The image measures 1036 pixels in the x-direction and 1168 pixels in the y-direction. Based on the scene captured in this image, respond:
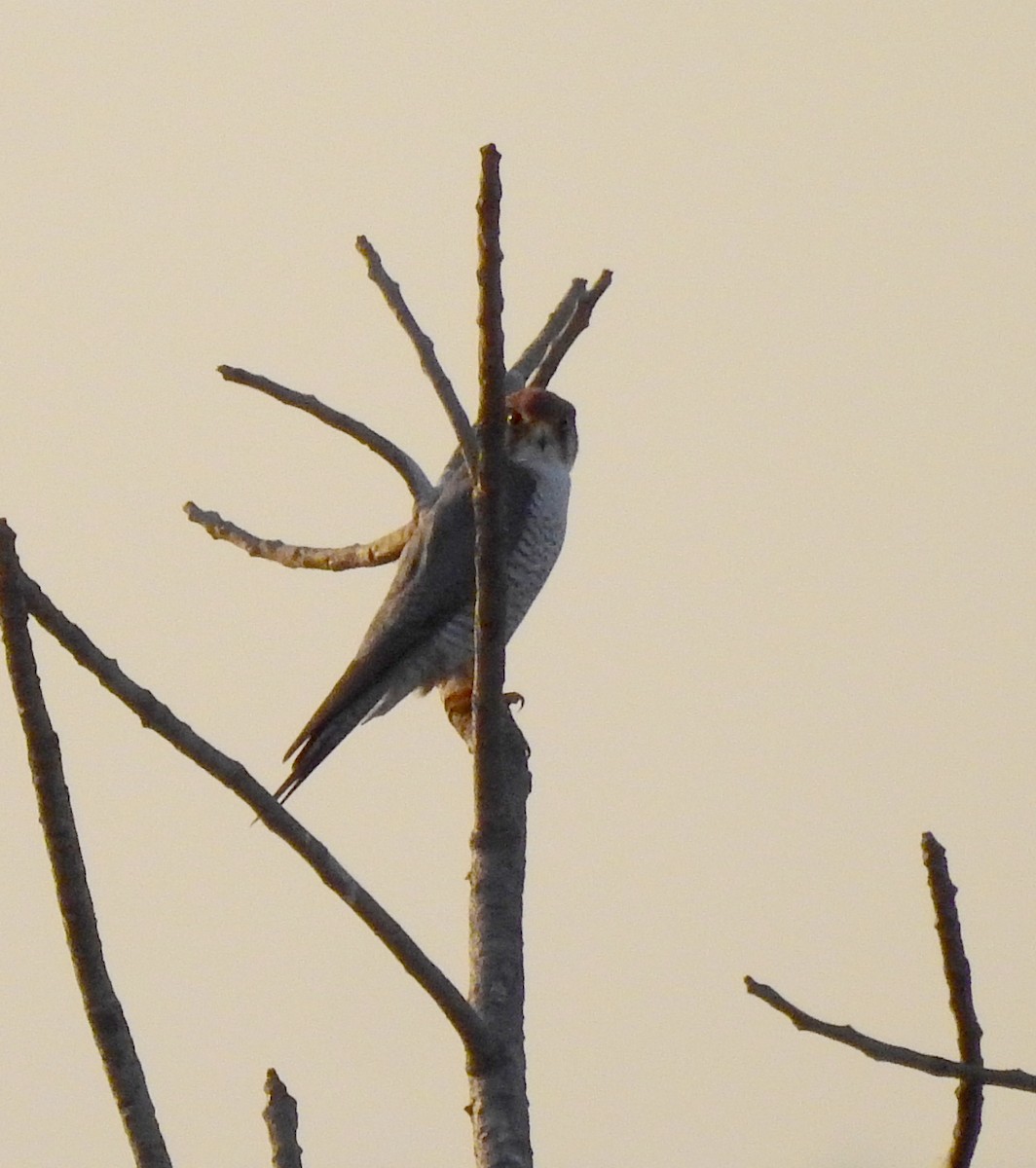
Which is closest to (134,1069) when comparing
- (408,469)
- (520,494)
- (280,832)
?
(280,832)

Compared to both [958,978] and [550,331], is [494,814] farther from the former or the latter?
[550,331]

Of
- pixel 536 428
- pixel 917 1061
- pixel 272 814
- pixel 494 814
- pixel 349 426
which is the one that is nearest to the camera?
pixel 917 1061

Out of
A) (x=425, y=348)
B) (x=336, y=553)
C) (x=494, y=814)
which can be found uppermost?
(x=336, y=553)

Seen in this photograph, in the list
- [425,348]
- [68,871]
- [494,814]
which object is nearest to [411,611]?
[425,348]

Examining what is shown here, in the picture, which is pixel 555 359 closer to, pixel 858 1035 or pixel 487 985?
pixel 487 985

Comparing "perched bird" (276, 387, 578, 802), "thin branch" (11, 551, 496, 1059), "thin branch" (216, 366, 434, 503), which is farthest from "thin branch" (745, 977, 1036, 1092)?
"perched bird" (276, 387, 578, 802)

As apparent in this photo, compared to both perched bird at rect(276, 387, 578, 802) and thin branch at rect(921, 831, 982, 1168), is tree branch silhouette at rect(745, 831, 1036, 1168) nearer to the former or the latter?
thin branch at rect(921, 831, 982, 1168)
